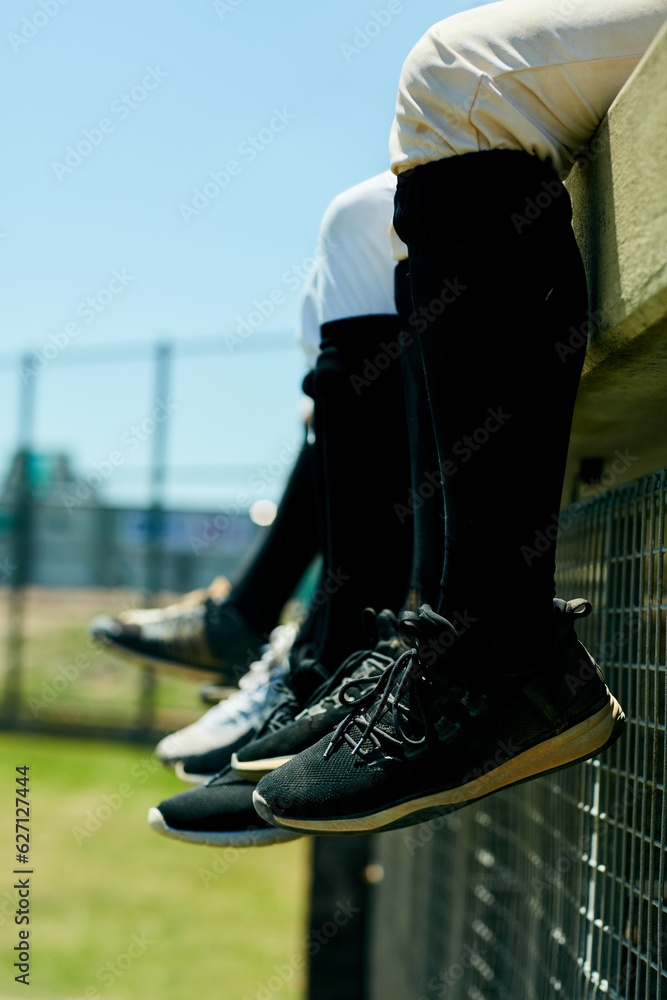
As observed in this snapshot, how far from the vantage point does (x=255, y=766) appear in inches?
39.6

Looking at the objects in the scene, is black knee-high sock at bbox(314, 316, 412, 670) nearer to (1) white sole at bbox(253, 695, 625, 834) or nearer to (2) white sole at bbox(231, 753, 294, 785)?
(2) white sole at bbox(231, 753, 294, 785)

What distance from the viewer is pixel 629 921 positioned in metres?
0.91

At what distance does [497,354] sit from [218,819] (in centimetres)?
66

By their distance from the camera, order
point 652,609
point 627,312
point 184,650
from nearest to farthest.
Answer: point 627,312
point 652,609
point 184,650

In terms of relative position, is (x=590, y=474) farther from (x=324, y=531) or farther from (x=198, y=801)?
(x=198, y=801)

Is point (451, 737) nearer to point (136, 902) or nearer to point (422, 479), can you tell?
point (422, 479)

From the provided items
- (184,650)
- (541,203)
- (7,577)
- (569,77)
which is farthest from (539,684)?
(7,577)

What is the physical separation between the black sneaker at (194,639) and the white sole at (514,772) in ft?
3.03

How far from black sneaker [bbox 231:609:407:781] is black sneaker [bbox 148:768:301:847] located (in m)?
0.04

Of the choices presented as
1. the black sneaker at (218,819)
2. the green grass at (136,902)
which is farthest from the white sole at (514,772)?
the green grass at (136,902)

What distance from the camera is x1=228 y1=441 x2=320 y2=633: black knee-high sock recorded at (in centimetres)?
171

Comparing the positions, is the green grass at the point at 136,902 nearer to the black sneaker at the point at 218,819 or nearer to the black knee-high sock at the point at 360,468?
the black sneaker at the point at 218,819

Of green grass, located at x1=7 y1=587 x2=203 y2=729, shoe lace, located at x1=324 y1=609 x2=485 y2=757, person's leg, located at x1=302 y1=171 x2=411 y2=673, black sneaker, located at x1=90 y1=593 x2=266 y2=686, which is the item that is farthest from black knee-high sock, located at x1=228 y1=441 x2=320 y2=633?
green grass, located at x1=7 y1=587 x2=203 y2=729

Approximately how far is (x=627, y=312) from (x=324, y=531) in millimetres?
573
